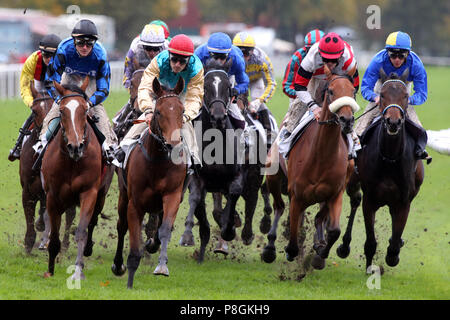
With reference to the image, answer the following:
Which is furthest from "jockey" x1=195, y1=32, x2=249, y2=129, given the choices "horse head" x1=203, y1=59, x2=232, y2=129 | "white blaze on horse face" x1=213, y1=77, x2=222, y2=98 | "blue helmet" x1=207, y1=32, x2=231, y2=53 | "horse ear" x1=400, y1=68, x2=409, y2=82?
"horse ear" x1=400, y1=68, x2=409, y2=82

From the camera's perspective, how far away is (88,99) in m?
8.20

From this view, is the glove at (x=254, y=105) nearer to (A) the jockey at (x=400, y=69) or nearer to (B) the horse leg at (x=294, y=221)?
(A) the jockey at (x=400, y=69)

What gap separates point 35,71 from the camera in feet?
32.3

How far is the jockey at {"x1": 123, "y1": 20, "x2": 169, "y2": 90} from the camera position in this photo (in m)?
10.2

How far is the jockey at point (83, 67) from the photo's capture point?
8.40 m

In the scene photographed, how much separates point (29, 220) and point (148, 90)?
2456 millimetres

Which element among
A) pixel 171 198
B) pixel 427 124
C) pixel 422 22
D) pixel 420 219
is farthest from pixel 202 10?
pixel 171 198

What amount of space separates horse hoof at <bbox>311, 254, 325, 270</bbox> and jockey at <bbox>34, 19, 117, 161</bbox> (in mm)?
2296

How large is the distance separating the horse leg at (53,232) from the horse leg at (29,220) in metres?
1.28

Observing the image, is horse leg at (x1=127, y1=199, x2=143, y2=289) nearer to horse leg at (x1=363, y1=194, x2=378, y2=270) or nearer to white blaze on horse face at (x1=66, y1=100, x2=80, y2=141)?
white blaze on horse face at (x1=66, y1=100, x2=80, y2=141)

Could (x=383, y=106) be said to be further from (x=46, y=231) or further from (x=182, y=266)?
(x=46, y=231)

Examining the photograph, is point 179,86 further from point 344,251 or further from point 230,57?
point 344,251

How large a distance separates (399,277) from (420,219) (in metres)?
4.14

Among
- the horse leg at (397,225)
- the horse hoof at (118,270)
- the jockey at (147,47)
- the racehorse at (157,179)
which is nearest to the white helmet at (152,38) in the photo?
the jockey at (147,47)
